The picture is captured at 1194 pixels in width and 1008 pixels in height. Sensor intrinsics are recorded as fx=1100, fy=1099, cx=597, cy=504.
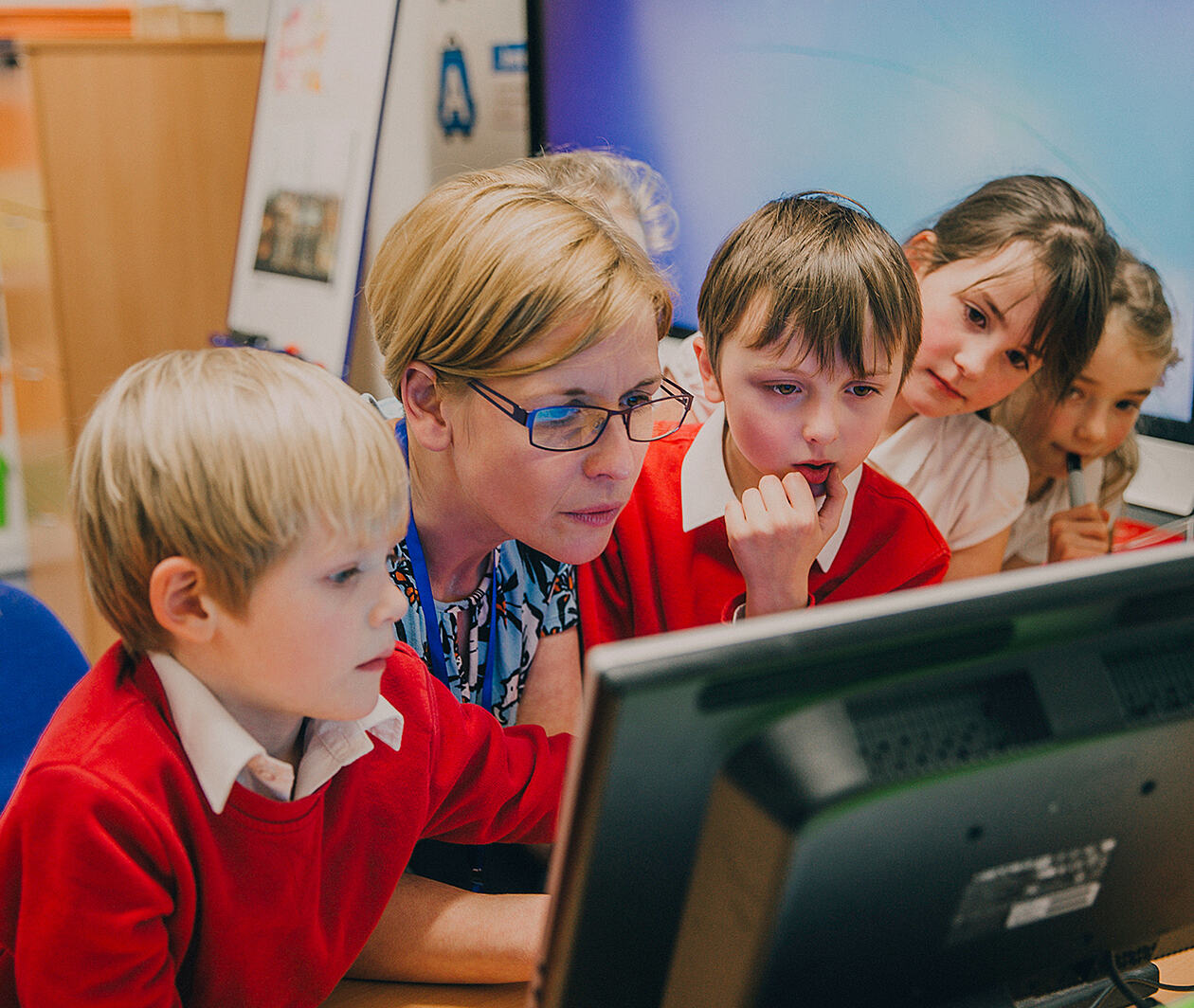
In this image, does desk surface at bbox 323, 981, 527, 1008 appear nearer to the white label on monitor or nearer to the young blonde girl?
the white label on monitor

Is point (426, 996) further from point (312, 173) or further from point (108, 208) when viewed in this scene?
point (108, 208)

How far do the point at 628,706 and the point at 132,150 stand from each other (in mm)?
2866

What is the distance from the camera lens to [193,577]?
73 centimetres

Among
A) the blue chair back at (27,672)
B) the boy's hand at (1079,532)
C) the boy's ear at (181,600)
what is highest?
the boy's ear at (181,600)

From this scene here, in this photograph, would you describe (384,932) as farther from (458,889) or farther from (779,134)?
(779,134)

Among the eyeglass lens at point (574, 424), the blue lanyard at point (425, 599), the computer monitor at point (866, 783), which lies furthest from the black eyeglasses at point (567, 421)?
the computer monitor at point (866, 783)

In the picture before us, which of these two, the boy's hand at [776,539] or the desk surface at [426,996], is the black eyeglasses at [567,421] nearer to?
the boy's hand at [776,539]

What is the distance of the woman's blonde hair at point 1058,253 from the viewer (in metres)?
1.24

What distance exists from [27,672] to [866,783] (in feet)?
3.20

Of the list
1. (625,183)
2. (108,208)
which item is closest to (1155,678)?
(625,183)

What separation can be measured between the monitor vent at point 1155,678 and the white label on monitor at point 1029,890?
85 mm

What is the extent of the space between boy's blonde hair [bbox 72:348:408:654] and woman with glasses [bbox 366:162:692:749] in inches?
7.8

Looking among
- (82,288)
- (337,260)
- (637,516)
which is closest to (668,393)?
(637,516)

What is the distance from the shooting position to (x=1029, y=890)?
618 mm
